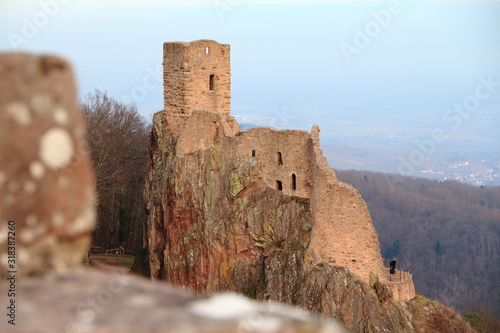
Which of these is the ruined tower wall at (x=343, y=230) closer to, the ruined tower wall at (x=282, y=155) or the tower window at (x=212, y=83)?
the ruined tower wall at (x=282, y=155)

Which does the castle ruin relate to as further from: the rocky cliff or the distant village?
the distant village

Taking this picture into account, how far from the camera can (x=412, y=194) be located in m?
104

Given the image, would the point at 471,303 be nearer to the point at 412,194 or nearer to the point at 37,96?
the point at 412,194

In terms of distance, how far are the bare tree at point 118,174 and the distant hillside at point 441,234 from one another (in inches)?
1071

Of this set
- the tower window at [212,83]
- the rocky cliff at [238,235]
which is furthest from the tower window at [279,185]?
the tower window at [212,83]

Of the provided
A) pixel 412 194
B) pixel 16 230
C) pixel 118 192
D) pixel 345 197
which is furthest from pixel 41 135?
pixel 412 194

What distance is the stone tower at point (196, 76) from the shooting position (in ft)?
112

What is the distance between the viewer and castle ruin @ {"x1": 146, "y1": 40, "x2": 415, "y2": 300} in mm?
28188

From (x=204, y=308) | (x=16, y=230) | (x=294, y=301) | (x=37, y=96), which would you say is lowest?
(x=294, y=301)

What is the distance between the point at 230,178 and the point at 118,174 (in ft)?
54.4

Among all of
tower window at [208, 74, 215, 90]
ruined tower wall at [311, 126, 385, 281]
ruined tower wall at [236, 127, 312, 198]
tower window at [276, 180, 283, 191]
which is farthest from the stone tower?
ruined tower wall at [311, 126, 385, 281]

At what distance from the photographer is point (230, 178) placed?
106ft

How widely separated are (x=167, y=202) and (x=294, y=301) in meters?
8.60

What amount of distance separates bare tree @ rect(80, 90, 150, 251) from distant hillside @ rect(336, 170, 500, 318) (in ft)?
89.3
